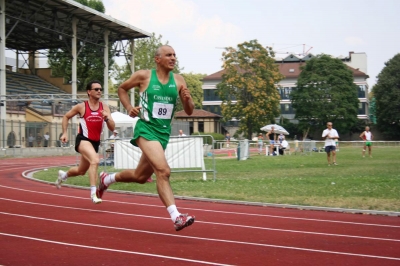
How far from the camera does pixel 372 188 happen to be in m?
13.8

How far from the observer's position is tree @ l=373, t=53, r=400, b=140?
84812mm

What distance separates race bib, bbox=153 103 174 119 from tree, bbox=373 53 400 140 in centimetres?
8101

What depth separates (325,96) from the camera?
84.6 meters

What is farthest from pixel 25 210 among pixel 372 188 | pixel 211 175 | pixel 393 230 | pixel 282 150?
pixel 282 150

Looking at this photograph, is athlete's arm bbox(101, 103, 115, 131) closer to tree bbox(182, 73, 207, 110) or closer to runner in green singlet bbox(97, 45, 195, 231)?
runner in green singlet bbox(97, 45, 195, 231)

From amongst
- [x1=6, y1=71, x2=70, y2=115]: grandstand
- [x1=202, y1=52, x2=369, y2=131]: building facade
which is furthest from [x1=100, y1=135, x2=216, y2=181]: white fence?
[x1=202, y1=52, x2=369, y2=131]: building facade

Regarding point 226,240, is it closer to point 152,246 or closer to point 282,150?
point 152,246

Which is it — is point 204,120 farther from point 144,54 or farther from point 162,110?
point 162,110

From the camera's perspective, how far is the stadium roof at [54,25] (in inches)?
1940

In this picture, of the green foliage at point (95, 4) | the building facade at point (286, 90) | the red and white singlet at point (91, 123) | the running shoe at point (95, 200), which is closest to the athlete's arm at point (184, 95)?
the running shoe at point (95, 200)

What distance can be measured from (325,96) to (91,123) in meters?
76.2

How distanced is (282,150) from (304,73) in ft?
155

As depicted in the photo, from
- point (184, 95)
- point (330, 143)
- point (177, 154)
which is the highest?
point (184, 95)

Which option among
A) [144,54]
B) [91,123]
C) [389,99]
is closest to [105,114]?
[91,123]
